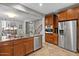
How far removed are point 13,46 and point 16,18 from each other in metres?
1.56

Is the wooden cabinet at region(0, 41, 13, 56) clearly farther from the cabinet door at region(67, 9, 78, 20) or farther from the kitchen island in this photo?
the cabinet door at region(67, 9, 78, 20)

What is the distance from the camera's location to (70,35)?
5676 mm

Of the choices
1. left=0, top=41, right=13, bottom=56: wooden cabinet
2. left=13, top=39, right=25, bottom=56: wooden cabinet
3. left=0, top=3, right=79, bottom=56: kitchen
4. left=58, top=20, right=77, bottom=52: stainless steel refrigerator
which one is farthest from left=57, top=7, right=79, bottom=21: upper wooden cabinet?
left=0, top=41, right=13, bottom=56: wooden cabinet

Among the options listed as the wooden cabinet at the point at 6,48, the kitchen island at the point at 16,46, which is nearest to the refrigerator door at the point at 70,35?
the kitchen island at the point at 16,46

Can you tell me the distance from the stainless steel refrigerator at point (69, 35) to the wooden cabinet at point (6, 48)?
10.3 feet

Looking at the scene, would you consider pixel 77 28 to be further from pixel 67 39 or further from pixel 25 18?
pixel 25 18

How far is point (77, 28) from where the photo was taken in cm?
541

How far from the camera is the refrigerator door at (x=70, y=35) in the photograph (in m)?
5.50

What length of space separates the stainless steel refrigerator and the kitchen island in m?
1.89

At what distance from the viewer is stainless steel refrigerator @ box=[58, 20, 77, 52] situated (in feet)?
18.0

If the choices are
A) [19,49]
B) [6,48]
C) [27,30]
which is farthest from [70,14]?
[6,48]

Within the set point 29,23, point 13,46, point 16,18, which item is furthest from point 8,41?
point 29,23

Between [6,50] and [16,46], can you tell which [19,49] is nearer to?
[16,46]

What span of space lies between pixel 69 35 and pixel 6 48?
3.42 meters
